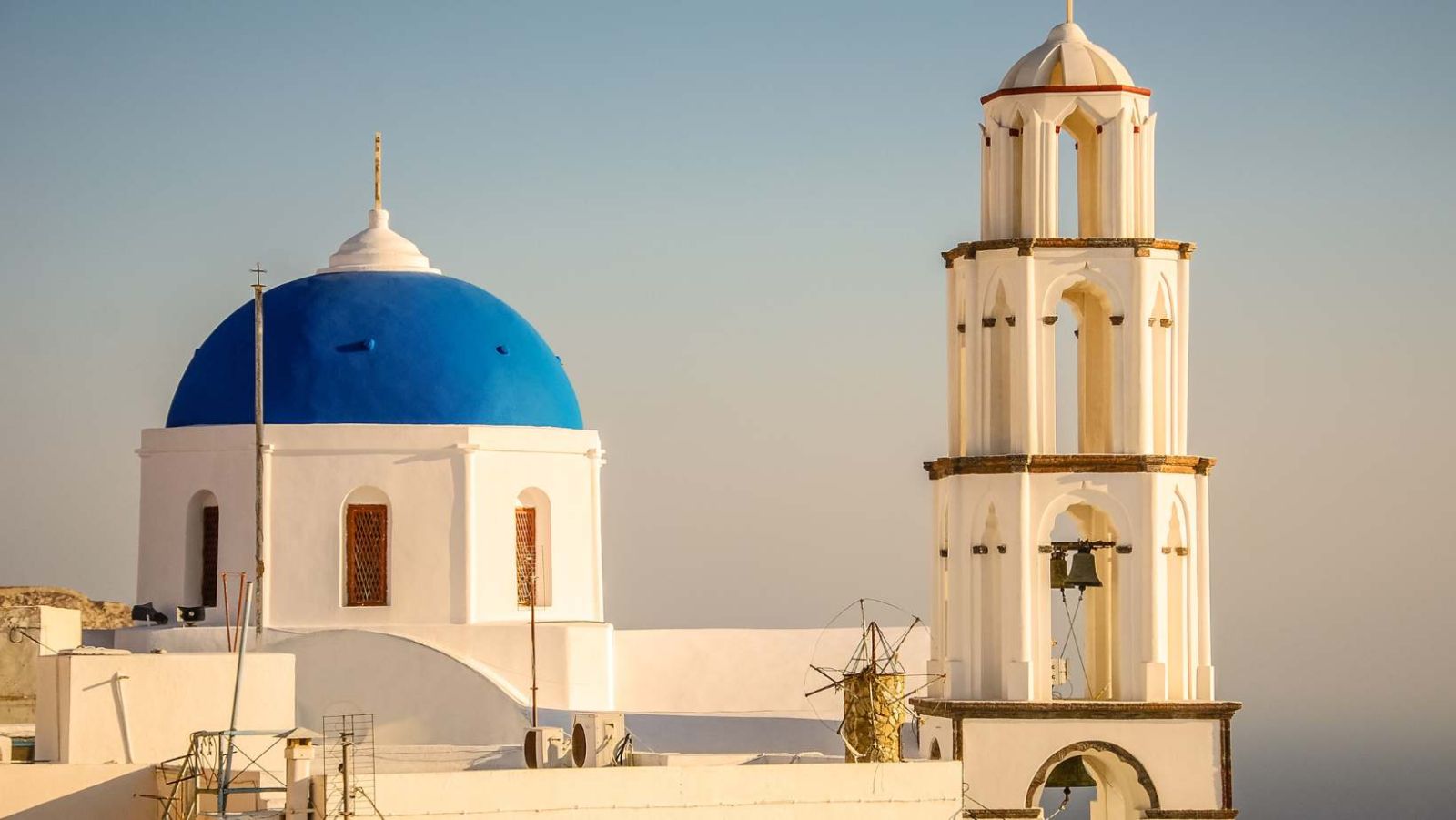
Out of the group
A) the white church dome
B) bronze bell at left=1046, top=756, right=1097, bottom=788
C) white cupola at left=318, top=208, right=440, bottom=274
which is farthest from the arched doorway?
white cupola at left=318, top=208, right=440, bottom=274

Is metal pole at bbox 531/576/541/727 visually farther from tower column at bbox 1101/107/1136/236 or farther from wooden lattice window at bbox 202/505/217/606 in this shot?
tower column at bbox 1101/107/1136/236

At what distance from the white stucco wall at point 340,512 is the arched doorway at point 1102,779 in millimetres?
8995

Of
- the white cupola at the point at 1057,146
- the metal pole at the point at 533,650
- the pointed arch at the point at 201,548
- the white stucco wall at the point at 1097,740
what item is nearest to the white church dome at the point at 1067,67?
the white cupola at the point at 1057,146

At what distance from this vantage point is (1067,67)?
2806 cm

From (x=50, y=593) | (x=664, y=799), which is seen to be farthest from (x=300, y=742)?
(x=50, y=593)

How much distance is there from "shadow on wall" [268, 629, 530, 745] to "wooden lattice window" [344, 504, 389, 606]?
148 cm

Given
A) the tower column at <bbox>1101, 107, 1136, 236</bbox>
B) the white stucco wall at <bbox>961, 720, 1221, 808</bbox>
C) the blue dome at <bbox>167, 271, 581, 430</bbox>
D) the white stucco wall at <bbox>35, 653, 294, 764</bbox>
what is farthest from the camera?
the blue dome at <bbox>167, 271, 581, 430</bbox>

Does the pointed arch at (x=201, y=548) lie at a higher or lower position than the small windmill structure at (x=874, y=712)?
higher

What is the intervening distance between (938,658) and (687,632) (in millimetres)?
9133

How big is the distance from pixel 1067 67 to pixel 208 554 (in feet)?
43.4

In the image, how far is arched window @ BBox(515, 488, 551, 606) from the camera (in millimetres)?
35031

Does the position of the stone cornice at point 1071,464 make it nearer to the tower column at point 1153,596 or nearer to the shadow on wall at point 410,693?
the tower column at point 1153,596

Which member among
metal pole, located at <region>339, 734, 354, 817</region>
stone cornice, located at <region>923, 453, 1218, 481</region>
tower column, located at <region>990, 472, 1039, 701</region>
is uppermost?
stone cornice, located at <region>923, 453, 1218, 481</region>

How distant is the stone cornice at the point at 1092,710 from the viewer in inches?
1062
